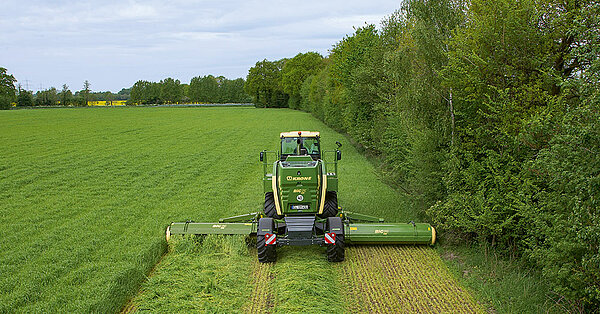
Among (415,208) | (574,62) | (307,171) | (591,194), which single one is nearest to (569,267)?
(591,194)

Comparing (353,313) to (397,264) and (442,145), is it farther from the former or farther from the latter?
(442,145)

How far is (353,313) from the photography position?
262 inches

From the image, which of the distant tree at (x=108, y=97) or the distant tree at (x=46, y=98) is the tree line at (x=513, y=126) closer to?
the distant tree at (x=46, y=98)

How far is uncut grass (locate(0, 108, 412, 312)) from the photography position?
7.45 meters

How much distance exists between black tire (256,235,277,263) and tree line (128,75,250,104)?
141 metres

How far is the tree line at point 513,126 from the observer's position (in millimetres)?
5281

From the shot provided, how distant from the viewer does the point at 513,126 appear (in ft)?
24.0

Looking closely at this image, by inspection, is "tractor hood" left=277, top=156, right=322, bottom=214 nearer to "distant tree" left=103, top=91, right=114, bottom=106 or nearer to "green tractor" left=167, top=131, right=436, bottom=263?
"green tractor" left=167, top=131, right=436, bottom=263

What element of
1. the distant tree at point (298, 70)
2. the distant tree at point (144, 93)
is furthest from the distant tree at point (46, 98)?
the distant tree at point (298, 70)

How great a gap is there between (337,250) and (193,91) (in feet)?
475

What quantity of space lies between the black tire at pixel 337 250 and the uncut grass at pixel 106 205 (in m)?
0.33

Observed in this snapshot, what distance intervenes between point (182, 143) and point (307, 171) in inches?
930

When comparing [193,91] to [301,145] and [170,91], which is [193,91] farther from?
[301,145]

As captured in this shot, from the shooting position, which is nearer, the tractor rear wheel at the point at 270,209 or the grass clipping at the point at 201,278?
the grass clipping at the point at 201,278
